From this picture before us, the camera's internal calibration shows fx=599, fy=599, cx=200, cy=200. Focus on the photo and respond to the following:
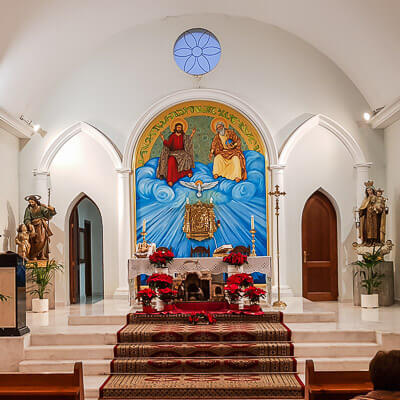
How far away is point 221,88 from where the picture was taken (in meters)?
13.2

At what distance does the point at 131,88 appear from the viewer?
43.7 feet

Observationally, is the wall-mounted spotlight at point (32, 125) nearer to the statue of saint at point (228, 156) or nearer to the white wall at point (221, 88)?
the white wall at point (221, 88)

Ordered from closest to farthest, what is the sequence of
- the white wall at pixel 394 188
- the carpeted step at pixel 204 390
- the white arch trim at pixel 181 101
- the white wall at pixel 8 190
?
the carpeted step at pixel 204 390, the white wall at pixel 8 190, the white wall at pixel 394 188, the white arch trim at pixel 181 101

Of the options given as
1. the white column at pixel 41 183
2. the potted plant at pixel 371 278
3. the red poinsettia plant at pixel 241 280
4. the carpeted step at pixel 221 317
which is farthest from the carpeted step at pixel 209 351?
the white column at pixel 41 183

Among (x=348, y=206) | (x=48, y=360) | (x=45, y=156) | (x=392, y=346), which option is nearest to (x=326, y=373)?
(x=392, y=346)

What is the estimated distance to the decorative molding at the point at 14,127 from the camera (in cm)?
1171

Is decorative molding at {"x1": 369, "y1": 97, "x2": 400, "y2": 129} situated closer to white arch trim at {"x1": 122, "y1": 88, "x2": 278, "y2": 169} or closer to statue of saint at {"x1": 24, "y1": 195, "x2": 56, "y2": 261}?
white arch trim at {"x1": 122, "y1": 88, "x2": 278, "y2": 169}

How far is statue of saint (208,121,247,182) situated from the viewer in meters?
13.1

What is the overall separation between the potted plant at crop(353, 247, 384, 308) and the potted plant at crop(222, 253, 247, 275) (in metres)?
2.51

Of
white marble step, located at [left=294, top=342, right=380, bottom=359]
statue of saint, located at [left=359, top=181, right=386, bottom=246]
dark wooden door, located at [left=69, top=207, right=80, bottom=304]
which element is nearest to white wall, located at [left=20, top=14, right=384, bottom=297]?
dark wooden door, located at [left=69, top=207, right=80, bottom=304]

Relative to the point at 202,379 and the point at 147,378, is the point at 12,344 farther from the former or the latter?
the point at 202,379

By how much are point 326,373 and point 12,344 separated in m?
4.93

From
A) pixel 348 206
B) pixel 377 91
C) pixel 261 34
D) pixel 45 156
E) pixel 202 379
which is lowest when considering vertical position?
pixel 202 379

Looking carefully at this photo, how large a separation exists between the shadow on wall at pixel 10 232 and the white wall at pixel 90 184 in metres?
0.93
